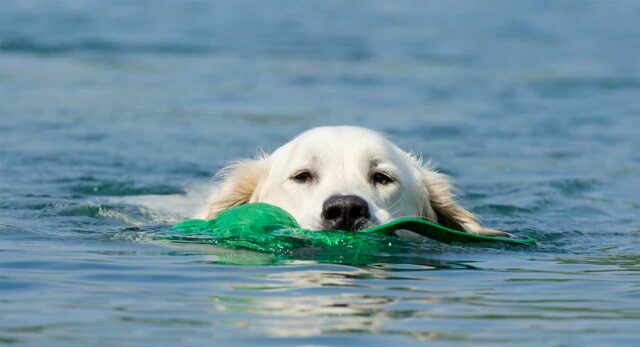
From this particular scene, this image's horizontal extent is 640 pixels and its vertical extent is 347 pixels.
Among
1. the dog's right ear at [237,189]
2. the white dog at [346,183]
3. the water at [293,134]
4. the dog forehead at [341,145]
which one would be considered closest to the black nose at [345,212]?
A: the white dog at [346,183]

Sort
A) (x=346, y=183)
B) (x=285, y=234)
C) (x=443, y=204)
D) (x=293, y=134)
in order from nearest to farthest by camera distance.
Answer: (x=285, y=234) → (x=346, y=183) → (x=443, y=204) → (x=293, y=134)

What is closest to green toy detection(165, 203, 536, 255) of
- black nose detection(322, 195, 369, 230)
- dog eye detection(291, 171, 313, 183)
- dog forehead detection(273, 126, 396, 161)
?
black nose detection(322, 195, 369, 230)

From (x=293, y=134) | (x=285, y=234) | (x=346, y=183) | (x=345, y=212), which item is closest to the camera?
(x=345, y=212)

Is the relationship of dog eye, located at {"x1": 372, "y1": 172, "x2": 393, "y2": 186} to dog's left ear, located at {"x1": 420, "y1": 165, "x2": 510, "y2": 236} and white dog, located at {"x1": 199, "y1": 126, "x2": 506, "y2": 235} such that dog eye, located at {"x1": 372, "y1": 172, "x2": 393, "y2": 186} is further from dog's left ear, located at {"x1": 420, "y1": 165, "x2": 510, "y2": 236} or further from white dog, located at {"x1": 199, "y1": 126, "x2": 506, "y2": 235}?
dog's left ear, located at {"x1": 420, "y1": 165, "x2": 510, "y2": 236}

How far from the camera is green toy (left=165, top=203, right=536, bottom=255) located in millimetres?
6633

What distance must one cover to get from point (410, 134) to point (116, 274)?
792 cm

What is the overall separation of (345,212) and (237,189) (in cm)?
163

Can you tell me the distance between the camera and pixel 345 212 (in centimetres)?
668

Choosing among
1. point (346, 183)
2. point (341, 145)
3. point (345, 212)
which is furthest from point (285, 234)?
point (341, 145)

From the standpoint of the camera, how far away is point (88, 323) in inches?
198

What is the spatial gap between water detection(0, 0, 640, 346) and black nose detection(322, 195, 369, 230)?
0.24m

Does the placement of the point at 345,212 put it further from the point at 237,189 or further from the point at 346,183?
the point at 237,189

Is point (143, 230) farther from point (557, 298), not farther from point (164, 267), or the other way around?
point (557, 298)

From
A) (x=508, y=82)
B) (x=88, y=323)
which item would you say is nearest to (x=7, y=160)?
(x=88, y=323)
